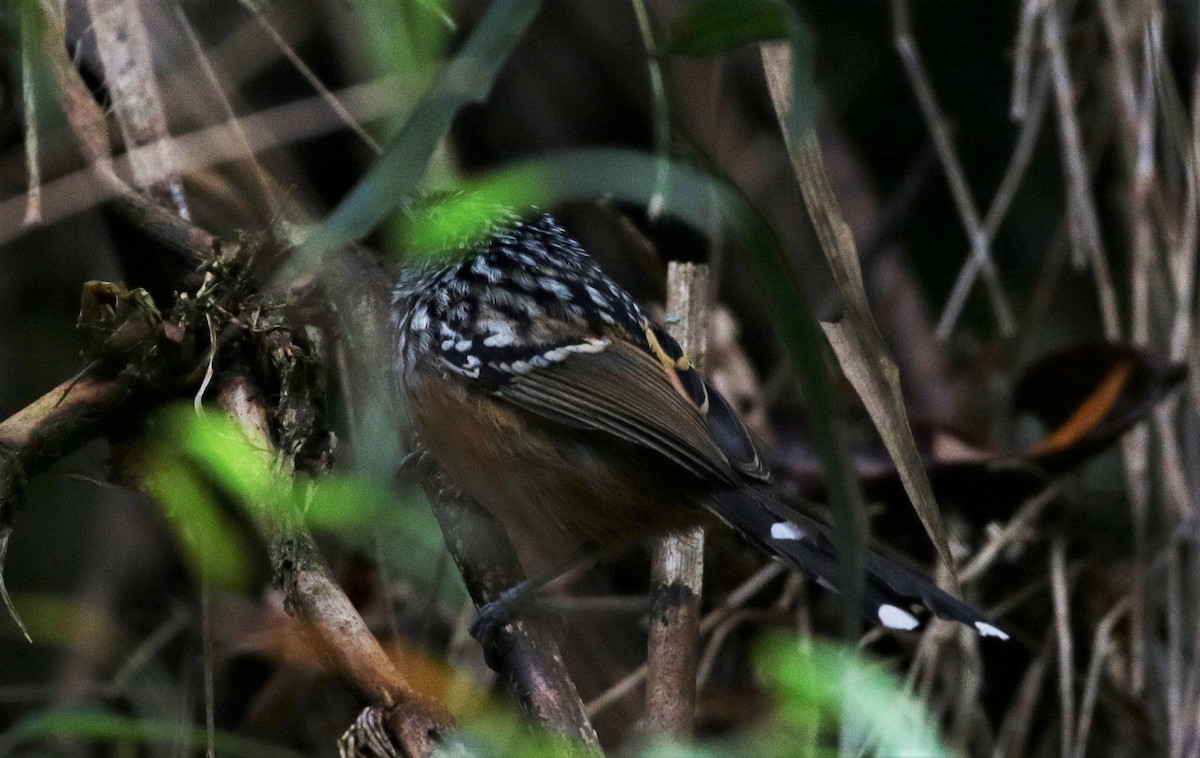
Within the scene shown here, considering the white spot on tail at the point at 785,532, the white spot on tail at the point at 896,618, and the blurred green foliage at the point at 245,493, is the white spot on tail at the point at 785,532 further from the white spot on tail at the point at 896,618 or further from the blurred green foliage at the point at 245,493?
the blurred green foliage at the point at 245,493

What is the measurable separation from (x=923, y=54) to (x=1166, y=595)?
105 inches

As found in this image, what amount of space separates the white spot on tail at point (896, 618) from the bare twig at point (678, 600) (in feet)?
1.27

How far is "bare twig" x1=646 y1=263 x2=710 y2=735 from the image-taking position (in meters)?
2.43

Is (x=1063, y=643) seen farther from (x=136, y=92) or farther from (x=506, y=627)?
(x=136, y=92)

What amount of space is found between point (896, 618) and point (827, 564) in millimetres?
185

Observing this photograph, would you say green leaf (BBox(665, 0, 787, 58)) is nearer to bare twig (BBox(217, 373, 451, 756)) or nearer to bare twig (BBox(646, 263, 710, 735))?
bare twig (BBox(217, 373, 451, 756))

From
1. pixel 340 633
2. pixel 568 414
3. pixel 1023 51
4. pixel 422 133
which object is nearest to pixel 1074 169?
pixel 1023 51

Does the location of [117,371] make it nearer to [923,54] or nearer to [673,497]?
[673,497]

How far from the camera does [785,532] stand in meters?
2.80

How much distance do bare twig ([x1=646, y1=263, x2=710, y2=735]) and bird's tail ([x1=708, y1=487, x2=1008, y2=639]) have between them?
0.49 ft

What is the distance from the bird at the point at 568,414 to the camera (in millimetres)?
2852

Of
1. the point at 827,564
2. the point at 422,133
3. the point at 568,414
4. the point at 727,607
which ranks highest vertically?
the point at 422,133

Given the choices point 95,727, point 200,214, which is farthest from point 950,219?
point 95,727

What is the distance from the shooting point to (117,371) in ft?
Result: 8.05
